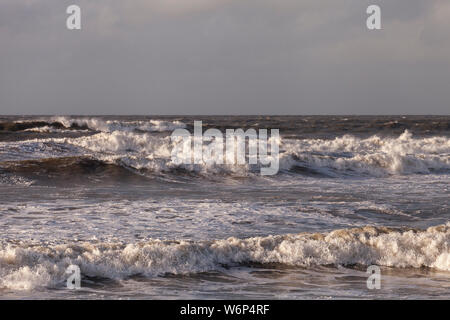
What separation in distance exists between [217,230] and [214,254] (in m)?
1.57

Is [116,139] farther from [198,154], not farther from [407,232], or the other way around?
[407,232]

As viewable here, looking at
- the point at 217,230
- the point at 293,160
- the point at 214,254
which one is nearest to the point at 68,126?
the point at 293,160

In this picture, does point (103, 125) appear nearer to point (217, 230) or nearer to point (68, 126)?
point (68, 126)

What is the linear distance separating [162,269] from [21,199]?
18.9ft

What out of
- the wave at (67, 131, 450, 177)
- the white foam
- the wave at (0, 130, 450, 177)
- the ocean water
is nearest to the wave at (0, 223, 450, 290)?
the ocean water

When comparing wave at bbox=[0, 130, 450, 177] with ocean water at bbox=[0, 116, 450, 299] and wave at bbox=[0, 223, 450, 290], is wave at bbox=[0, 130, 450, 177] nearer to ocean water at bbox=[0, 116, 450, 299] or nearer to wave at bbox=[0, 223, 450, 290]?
ocean water at bbox=[0, 116, 450, 299]

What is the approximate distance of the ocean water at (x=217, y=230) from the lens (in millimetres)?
6645

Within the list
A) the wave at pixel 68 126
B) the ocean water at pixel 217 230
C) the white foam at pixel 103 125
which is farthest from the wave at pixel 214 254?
the white foam at pixel 103 125

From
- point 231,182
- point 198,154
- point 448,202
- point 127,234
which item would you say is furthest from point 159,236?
point 198,154

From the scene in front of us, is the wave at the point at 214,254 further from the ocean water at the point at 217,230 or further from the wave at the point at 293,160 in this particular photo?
the wave at the point at 293,160

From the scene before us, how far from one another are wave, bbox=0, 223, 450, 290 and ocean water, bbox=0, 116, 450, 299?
0.05 ft

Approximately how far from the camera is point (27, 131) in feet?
115

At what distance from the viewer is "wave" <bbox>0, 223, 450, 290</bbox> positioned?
6922 millimetres

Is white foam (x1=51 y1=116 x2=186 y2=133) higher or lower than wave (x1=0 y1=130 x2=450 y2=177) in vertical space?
higher
